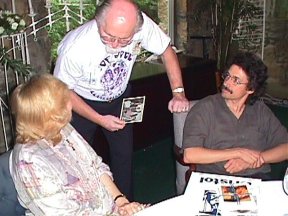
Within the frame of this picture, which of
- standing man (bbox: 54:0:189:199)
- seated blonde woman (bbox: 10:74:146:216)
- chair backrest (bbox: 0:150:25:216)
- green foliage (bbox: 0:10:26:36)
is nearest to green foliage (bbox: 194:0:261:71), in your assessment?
green foliage (bbox: 0:10:26:36)

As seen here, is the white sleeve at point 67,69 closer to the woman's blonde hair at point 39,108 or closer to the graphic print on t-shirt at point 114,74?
the graphic print on t-shirt at point 114,74

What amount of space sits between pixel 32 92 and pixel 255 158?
1.18m

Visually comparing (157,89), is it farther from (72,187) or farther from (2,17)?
(72,187)

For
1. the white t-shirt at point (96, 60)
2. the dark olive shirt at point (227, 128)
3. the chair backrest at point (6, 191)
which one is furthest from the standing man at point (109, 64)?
the chair backrest at point (6, 191)

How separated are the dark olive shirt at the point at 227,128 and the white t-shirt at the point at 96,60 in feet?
1.45

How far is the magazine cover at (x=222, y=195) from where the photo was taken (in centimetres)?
158

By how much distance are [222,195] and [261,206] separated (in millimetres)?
143

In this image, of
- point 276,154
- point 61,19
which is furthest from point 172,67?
point 61,19

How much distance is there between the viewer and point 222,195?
5.51 feet

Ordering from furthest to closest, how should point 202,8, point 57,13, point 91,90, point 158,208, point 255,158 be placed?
point 202,8, point 57,13, point 91,90, point 255,158, point 158,208

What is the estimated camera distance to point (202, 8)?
5230mm

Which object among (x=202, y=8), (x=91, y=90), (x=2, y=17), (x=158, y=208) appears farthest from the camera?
(x=202, y=8)

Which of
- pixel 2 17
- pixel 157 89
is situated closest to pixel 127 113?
pixel 2 17

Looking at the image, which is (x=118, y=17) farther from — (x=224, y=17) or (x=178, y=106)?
(x=224, y=17)
